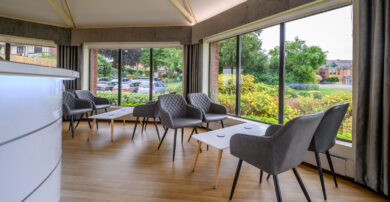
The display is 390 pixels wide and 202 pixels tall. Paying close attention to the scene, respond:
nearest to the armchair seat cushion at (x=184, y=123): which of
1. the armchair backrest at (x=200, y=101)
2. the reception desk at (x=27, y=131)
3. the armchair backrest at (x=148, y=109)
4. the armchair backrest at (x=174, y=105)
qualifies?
the armchair backrest at (x=174, y=105)

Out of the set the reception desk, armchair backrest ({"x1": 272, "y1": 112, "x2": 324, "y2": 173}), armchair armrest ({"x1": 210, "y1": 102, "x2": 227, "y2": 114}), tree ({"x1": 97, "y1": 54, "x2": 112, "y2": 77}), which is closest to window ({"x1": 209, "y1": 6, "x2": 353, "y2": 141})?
armchair armrest ({"x1": 210, "y1": 102, "x2": 227, "y2": 114})

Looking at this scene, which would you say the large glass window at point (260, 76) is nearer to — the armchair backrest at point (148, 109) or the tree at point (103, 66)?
the armchair backrest at point (148, 109)

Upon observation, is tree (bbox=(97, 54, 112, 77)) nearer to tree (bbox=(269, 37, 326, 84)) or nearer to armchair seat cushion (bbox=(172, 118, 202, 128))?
armchair seat cushion (bbox=(172, 118, 202, 128))

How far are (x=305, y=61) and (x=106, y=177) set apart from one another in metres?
3.18

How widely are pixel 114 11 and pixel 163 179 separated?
14.2 ft

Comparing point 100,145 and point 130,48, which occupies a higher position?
point 130,48

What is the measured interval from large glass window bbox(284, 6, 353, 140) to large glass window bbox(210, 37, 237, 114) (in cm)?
131

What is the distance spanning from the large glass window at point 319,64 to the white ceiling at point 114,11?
5.45 feet

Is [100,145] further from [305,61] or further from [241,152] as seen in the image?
[305,61]

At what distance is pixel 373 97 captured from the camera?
83.0 inches

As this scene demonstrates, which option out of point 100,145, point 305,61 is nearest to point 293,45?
point 305,61

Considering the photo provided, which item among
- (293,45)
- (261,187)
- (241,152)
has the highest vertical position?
(293,45)

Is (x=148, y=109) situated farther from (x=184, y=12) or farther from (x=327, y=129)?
(x=327, y=129)

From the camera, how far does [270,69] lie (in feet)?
12.1
